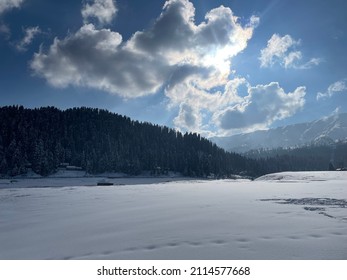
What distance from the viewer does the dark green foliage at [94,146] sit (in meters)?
125

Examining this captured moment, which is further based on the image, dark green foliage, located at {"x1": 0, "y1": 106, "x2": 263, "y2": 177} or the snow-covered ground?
dark green foliage, located at {"x1": 0, "y1": 106, "x2": 263, "y2": 177}

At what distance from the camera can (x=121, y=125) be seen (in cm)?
18938

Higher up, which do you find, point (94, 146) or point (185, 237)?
point (94, 146)

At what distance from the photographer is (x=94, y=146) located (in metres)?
160

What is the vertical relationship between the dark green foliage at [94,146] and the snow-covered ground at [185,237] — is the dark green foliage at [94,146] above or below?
above

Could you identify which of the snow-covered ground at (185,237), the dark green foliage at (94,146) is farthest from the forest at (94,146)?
the snow-covered ground at (185,237)

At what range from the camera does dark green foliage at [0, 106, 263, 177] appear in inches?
4924

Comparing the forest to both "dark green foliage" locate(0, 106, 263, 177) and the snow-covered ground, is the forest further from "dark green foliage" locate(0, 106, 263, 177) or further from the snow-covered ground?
the snow-covered ground

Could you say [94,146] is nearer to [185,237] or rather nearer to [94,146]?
[94,146]

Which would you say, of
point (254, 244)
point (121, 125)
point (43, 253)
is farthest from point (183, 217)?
point (121, 125)

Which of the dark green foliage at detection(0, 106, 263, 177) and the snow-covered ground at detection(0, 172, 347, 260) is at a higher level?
the dark green foliage at detection(0, 106, 263, 177)

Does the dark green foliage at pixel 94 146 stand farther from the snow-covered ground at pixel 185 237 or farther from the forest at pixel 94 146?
the snow-covered ground at pixel 185 237

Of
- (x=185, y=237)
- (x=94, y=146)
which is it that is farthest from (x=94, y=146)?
(x=185, y=237)

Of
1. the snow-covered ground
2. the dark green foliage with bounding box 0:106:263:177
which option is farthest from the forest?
the snow-covered ground
